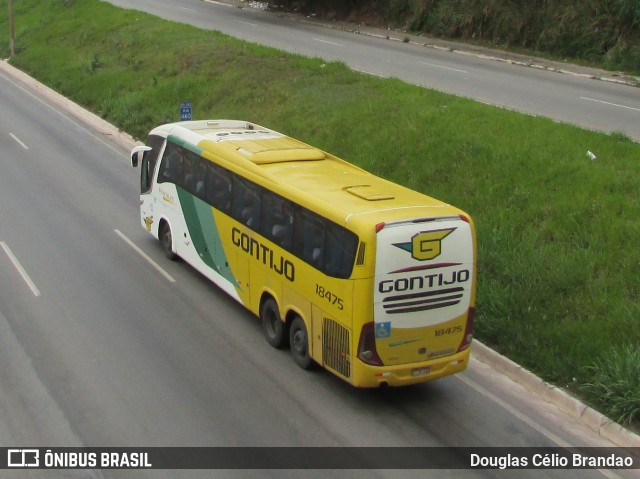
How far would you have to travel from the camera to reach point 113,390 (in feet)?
37.3

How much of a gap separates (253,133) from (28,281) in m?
4.80

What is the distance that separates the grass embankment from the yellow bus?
76.2 inches

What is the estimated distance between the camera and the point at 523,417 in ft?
36.9

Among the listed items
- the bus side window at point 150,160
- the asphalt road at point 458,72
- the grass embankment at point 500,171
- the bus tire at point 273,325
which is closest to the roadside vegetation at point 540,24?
the asphalt road at point 458,72

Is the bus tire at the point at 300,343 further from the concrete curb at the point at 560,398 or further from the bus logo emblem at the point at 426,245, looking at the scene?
the concrete curb at the point at 560,398

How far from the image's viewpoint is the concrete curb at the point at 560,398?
10672 mm

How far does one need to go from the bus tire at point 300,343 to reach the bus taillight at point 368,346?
140 centimetres

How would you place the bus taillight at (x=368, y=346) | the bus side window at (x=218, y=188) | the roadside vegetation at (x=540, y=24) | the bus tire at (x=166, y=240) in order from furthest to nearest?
the roadside vegetation at (x=540, y=24), the bus tire at (x=166, y=240), the bus side window at (x=218, y=188), the bus taillight at (x=368, y=346)

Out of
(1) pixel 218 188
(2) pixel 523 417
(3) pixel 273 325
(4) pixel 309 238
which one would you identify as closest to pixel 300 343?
(3) pixel 273 325

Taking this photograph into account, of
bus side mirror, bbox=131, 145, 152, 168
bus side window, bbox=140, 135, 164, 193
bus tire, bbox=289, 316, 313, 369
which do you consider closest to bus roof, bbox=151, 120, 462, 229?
bus side window, bbox=140, 135, 164, 193

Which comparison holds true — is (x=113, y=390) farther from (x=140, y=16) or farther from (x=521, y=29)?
(x=140, y=16)

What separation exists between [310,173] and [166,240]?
4829 millimetres

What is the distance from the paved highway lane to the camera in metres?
10.4

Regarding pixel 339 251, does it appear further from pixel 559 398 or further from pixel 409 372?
pixel 559 398
